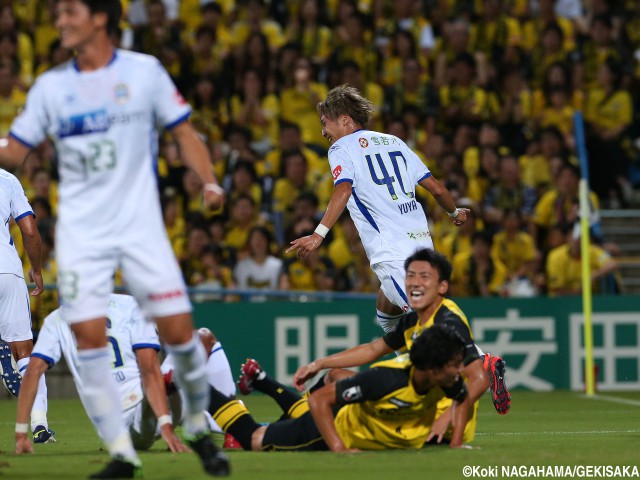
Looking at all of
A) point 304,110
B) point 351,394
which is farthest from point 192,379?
point 304,110

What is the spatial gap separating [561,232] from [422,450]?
29.8 ft

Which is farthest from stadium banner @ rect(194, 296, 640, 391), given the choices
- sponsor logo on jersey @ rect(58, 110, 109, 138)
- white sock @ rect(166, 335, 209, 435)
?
sponsor logo on jersey @ rect(58, 110, 109, 138)

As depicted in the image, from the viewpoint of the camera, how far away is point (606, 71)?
1852 centimetres

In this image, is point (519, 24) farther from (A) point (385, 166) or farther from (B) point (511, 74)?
(A) point (385, 166)

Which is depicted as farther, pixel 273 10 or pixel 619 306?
pixel 273 10

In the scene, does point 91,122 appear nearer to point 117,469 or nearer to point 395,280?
point 117,469

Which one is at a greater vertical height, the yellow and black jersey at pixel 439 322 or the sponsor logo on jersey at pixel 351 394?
the yellow and black jersey at pixel 439 322

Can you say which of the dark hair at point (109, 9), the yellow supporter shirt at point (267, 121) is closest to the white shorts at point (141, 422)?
the dark hair at point (109, 9)

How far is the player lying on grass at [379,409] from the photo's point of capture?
276 inches

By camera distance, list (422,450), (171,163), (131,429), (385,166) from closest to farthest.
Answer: (422,450) → (131,429) → (385,166) → (171,163)

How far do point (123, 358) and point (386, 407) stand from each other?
6.22 ft

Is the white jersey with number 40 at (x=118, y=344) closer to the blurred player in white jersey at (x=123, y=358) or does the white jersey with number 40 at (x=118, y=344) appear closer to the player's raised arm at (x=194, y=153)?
the blurred player in white jersey at (x=123, y=358)

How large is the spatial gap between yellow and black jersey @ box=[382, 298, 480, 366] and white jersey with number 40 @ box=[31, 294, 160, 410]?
1599mm

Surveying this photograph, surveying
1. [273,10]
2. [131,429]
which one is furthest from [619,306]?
[131,429]
